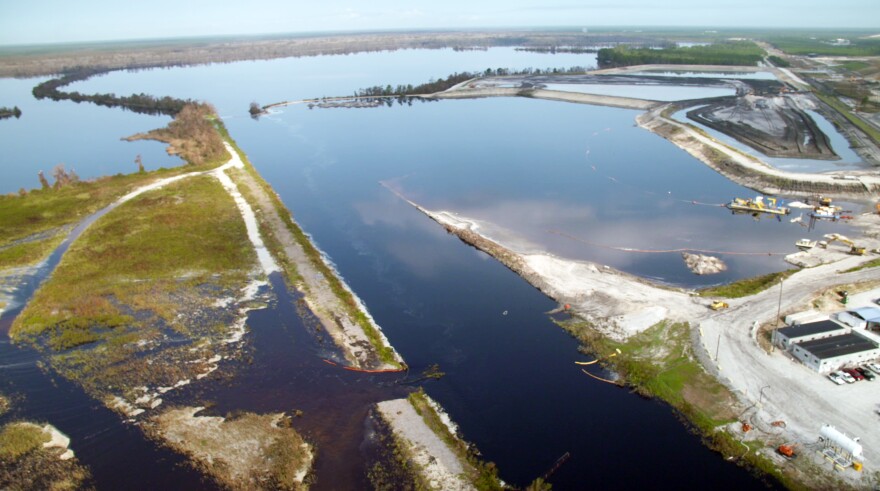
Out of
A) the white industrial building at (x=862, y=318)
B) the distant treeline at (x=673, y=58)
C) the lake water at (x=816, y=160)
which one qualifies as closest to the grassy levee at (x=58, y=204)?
the white industrial building at (x=862, y=318)

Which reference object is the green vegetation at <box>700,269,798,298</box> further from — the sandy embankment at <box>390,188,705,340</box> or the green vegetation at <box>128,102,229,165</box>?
the green vegetation at <box>128,102,229,165</box>

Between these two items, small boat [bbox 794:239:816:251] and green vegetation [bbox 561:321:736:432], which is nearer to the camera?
green vegetation [bbox 561:321:736:432]

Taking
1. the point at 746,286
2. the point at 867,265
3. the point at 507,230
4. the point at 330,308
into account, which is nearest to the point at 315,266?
the point at 330,308

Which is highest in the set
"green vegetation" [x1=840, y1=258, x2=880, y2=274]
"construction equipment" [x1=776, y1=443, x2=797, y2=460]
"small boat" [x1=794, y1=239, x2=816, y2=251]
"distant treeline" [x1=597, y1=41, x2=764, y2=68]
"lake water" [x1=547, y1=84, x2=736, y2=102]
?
"distant treeline" [x1=597, y1=41, x2=764, y2=68]

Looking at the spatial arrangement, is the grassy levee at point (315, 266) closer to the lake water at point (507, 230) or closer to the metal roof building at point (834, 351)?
the lake water at point (507, 230)

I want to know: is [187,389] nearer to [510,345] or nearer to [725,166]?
[510,345]

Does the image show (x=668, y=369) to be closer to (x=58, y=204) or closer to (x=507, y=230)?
(x=507, y=230)

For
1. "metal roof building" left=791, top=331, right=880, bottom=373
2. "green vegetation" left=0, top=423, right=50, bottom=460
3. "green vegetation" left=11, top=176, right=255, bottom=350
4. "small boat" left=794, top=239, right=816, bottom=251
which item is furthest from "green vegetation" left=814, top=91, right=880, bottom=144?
"green vegetation" left=0, top=423, right=50, bottom=460
